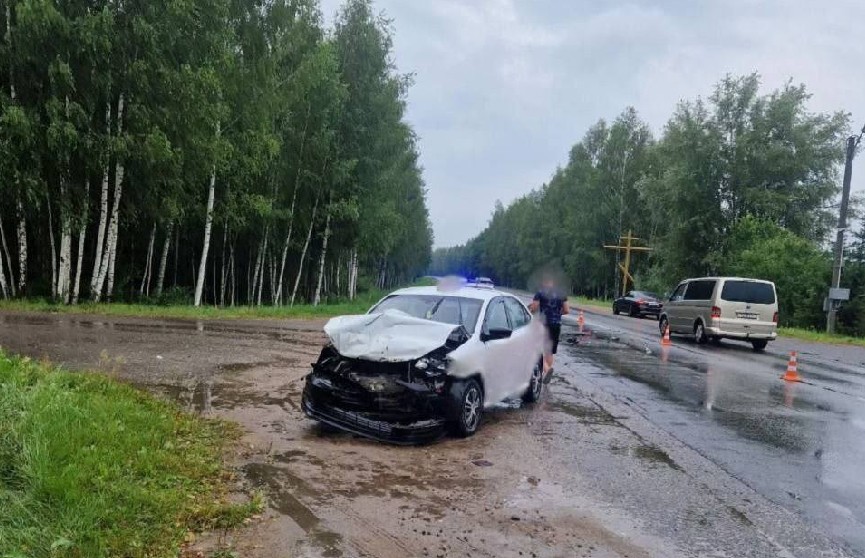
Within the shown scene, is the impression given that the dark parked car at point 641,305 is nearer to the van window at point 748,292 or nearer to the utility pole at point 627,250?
the van window at point 748,292

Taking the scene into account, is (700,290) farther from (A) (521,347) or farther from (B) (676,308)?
(A) (521,347)

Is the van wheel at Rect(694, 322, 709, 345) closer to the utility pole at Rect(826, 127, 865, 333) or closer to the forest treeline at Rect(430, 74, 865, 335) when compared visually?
the utility pole at Rect(826, 127, 865, 333)

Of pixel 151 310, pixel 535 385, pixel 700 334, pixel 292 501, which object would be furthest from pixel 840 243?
pixel 292 501

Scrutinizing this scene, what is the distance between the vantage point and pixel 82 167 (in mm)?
18766

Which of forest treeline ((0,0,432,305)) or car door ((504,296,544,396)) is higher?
forest treeline ((0,0,432,305))

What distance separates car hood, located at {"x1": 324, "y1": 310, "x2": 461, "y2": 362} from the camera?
642 centimetres

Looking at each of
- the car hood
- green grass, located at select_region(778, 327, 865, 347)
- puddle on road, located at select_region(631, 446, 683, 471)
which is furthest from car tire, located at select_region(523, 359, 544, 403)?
green grass, located at select_region(778, 327, 865, 347)

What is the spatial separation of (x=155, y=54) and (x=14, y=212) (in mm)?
7148

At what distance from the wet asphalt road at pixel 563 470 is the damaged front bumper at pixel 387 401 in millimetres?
174

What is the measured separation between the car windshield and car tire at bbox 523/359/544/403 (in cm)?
182

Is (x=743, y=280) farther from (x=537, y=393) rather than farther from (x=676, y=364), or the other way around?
(x=537, y=393)

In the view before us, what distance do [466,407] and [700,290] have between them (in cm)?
1496

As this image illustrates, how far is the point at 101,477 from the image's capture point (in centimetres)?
441

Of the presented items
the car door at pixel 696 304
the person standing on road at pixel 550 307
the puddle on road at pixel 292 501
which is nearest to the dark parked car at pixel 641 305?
the car door at pixel 696 304
